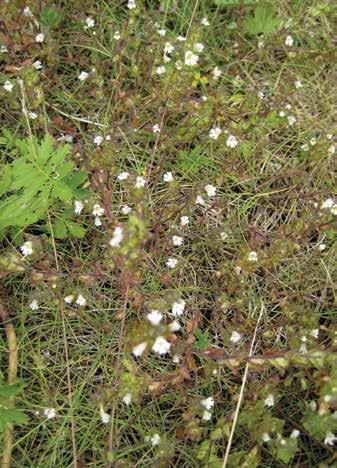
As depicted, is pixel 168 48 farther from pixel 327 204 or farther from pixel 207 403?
pixel 207 403

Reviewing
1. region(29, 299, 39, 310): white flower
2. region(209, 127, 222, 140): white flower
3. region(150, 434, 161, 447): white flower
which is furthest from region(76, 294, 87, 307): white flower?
region(209, 127, 222, 140): white flower

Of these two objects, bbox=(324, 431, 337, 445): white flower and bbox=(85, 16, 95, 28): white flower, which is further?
bbox=(85, 16, 95, 28): white flower

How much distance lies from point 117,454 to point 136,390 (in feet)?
1.76

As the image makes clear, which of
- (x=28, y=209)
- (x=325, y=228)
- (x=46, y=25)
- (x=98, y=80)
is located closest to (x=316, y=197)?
(x=325, y=228)

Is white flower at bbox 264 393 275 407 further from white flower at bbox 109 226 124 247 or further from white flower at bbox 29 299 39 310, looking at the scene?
white flower at bbox 29 299 39 310

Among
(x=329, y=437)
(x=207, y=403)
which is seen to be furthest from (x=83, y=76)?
(x=329, y=437)

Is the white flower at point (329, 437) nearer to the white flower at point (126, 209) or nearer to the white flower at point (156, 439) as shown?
the white flower at point (156, 439)

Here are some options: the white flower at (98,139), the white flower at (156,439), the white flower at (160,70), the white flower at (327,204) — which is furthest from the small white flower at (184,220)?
the white flower at (156,439)

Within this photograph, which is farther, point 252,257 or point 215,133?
point 215,133

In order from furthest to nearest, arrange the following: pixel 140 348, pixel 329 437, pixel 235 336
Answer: pixel 235 336 → pixel 329 437 → pixel 140 348

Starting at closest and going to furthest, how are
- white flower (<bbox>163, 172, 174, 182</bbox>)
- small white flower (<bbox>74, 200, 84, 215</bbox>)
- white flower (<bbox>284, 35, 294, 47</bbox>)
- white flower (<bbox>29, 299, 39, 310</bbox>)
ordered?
white flower (<bbox>29, 299, 39, 310</bbox>), small white flower (<bbox>74, 200, 84, 215</bbox>), white flower (<bbox>163, 172, 174, 182</bbox>), white flower (<bbox>284, 35, 294, 47</bbox>)

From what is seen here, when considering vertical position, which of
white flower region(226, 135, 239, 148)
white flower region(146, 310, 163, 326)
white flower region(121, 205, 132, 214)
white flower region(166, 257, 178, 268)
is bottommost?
white flower region(166, 257, 178, 268)

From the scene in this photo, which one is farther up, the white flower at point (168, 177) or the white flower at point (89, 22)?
the white flower at point (89, 22)

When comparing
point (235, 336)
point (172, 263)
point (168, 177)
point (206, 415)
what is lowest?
point (206, 415)
